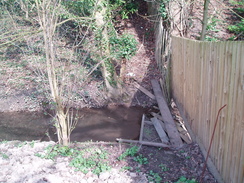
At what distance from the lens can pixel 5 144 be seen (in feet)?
14.8

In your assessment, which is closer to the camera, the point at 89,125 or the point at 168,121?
the point at 168,121

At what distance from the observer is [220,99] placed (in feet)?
9.14

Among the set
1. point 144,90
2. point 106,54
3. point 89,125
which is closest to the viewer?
point 89,125

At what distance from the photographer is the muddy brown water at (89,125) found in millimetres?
5923

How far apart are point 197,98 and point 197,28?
319 inches

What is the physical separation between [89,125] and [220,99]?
451 cm

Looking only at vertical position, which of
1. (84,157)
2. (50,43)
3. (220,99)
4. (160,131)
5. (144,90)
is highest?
(50,43)

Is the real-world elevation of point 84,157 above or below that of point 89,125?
above

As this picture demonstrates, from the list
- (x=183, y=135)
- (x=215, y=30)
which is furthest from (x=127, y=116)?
(x=215, y=30)

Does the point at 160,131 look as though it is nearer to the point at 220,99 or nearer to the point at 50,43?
the point at 220,99

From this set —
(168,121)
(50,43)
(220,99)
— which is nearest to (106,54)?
(168,121)

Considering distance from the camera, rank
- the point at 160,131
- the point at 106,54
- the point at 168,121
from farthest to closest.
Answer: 1. the point at 106,54
2. the point at 168,121
3. the point at 160,131

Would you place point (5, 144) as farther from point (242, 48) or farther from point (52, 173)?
point (242, 48)

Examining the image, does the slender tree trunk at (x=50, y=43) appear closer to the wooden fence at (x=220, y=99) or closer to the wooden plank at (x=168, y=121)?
the wooden plank at (x=168, y=121)
